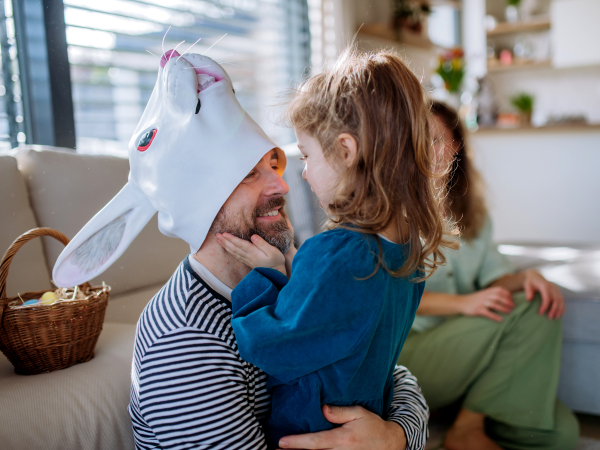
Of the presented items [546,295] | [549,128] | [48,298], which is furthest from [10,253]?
[549,128]

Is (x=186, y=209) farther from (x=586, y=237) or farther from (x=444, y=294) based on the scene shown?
(x=586, y=237)

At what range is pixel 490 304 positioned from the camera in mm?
1353

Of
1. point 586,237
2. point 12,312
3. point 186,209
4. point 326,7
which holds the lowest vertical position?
A: point 586,237

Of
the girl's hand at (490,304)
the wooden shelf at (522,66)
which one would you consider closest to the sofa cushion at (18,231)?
the girl's hand at (490,304)

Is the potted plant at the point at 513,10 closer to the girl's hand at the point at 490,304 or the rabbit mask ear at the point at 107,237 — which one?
the girl's hand at the point at 490,304

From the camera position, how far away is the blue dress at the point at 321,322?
65cm

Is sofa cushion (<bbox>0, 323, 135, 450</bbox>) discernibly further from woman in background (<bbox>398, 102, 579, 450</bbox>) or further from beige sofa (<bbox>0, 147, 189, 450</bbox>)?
woman in background (<bbox>398, 102, 579, 450</bbox>)

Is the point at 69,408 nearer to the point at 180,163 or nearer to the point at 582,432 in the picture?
the point at 180,163

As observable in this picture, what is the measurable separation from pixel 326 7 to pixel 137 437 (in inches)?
57.4

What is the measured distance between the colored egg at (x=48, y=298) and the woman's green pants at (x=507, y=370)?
87 centimetres

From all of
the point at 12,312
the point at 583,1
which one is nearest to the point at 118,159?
the point at 12,312

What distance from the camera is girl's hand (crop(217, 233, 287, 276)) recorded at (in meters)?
A: 0.75

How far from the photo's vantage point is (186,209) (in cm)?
78

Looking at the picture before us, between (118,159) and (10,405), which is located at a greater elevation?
(118,159)
